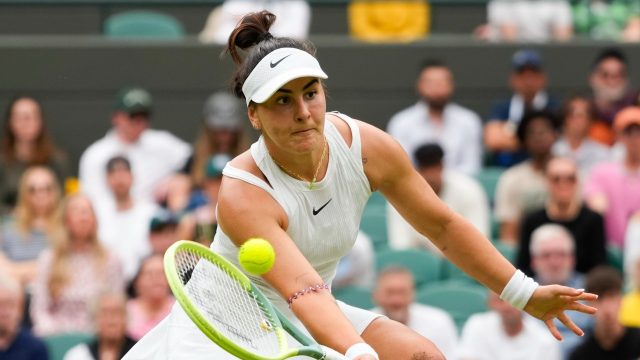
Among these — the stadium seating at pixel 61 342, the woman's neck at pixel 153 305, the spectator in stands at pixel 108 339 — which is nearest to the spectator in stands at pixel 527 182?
the woman's neck at pixel 153 305

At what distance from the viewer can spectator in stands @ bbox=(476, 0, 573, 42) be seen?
11.1 meters

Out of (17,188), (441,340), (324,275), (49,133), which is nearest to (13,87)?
(49,133)

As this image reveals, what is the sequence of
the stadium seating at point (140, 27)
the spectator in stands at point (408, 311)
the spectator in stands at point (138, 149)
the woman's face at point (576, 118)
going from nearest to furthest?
the spectator in stands at point (408, 311)
the spectator in stands at point (138, 149)
the woman's face at point (576, 118)
the stadium seating at point (140, 27)

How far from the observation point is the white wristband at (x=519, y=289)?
182 inches

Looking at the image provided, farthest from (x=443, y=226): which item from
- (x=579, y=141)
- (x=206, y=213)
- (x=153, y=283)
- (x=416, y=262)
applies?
(x=579, y=141)

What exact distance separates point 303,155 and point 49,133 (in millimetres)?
6195

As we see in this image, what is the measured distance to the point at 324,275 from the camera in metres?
4.62

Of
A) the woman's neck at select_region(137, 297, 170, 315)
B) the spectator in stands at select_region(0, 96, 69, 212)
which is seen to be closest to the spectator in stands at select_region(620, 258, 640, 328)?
the woman's neck at select_region(137, 297, 170, 315)

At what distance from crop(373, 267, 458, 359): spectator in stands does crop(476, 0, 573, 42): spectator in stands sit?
390 cm

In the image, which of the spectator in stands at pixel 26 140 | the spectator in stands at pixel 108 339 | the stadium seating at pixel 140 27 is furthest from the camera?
the stadium seating at pixel 140 27

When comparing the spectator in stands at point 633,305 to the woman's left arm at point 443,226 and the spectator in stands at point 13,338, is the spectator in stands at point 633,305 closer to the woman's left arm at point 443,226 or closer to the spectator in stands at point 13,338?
the spectator in stands at point 13,338

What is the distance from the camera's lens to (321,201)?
4.42 meters

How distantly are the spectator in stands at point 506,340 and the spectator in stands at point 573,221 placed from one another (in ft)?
2.90

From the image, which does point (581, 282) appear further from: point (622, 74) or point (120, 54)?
point (120, 54)
